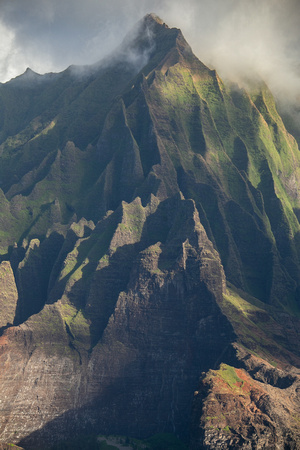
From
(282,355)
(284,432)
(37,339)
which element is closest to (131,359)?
(37,339)

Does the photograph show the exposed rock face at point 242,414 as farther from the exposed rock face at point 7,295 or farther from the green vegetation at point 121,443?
the exposed rock face at point 7,295

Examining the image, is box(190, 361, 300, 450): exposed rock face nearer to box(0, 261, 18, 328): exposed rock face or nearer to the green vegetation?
the green vegetation

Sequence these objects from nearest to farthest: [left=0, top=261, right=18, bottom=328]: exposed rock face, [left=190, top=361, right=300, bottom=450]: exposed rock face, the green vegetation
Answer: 1. [left=190, top=361, right=300, bottom=450]: exposed rock face
2. the green vegetation
3. [left=0, top=261, right=18, bottom=328]: exposed rock face

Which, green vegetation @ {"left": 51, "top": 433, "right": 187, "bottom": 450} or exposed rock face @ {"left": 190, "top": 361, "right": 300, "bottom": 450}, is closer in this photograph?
exposed rock face @ {"left": 190, "top": 361, "right": 300, "bottom": 450}

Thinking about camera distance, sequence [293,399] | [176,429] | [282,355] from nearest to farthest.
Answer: [293,399]
[176,429]
[282,355]

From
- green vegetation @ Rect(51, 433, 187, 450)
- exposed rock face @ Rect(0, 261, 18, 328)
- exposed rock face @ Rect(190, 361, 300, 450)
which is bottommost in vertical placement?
green vegetation @ Rect(51, 433, 187, 450)

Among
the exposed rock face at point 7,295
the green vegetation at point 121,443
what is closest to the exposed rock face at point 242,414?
the green vegetation at point 121,443

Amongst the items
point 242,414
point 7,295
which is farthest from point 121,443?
point 7,295

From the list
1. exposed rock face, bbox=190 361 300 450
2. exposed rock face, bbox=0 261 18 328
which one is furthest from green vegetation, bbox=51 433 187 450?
exposed rock face, bbox=0 261 18 328

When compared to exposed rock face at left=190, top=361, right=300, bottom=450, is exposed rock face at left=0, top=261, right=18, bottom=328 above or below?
above

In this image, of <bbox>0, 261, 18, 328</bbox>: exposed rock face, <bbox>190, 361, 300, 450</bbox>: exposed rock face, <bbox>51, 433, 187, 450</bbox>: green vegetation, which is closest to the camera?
<bbox>190, 361, 300, 450</bbox>: exposed rock face

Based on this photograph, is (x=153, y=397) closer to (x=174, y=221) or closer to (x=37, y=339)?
(x=37, y=339)
